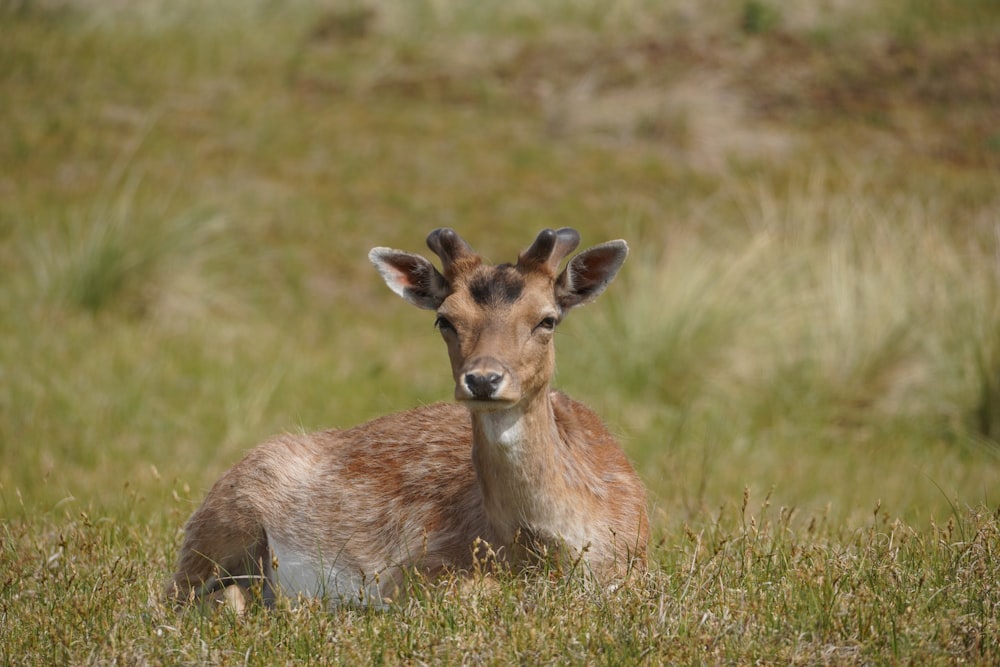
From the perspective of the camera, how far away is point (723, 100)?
22.7m

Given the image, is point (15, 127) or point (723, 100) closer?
point (15, 127)

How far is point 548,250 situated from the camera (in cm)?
521

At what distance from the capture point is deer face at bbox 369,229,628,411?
A: 473cm

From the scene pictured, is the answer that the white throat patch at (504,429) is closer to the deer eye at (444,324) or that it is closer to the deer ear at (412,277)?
the deer eye at (444,324)

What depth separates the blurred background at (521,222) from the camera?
34.6ft

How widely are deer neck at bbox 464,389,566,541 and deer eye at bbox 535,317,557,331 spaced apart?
0.26m

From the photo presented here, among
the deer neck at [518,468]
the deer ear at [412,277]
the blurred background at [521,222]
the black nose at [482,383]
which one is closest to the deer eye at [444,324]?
the deer ear at [412,277]

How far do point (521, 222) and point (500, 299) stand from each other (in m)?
12.3

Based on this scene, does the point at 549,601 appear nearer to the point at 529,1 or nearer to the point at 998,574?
the point at 998,574

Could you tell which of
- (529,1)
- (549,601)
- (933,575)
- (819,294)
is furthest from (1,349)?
(529,1)

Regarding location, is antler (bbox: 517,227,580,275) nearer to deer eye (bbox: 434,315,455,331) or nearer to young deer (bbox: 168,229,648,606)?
young deer (bbox: 168,229,648,606)

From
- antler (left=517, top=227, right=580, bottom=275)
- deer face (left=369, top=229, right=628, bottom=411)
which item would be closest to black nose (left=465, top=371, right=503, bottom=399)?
deer face (left=369, top=229, right=628, bottom=411)

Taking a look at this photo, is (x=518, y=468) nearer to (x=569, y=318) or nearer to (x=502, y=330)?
(x=502, y=330)

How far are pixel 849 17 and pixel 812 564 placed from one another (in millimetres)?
23059
